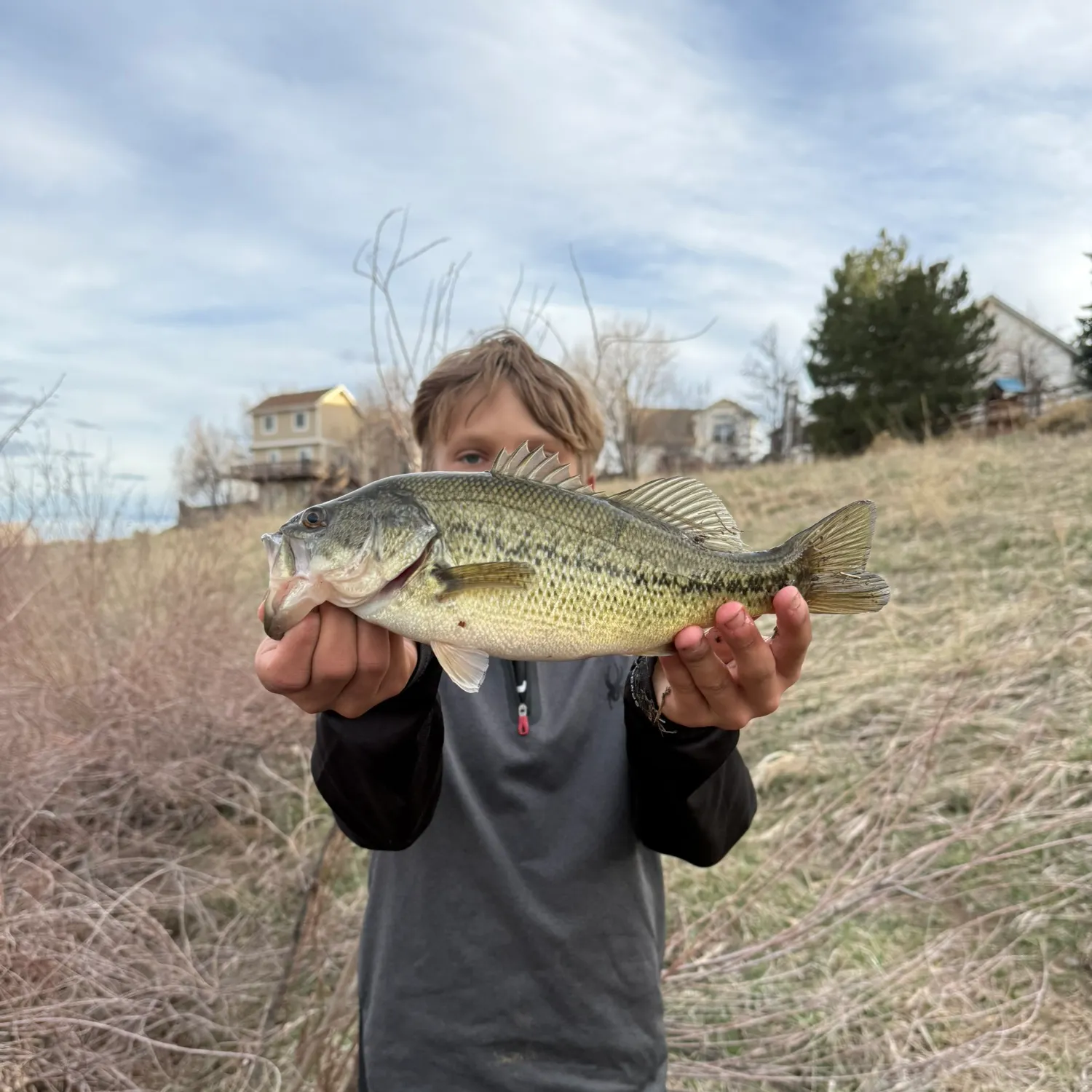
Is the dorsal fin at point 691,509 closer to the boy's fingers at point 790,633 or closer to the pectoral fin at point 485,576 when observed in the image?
the boy's fingers at point 790,633

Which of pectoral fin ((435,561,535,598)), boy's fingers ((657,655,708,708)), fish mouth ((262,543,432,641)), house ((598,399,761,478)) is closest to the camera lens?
fish mouth ((262,543,432,641))

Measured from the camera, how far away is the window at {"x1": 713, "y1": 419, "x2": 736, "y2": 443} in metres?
60.3

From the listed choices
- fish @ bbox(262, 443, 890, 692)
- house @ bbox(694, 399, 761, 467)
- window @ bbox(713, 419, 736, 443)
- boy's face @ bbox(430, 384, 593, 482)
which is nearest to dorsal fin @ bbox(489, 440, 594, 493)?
fish @ bbox(262, 443, 890, 692)

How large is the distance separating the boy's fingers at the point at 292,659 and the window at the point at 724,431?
5990 centimetres

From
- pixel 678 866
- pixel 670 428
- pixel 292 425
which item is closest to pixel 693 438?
pixel 670 428

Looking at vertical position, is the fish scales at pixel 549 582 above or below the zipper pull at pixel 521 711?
above

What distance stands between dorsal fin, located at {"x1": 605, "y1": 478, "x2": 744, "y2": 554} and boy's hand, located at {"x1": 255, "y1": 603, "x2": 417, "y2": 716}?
708 millimetres

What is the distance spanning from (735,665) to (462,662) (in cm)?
65

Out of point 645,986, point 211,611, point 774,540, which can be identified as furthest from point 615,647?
point 774,540

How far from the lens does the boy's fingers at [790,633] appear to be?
5.64ft

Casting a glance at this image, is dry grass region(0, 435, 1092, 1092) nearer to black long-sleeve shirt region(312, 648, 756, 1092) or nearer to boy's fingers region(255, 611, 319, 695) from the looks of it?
black long-sleeve shirt region(312, 648, 756, 1092)

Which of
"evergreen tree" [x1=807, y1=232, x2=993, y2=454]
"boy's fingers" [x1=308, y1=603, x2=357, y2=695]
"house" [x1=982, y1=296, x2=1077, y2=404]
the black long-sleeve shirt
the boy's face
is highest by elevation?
"house" [x1=982, y1=296, x2=1077, y2=404]

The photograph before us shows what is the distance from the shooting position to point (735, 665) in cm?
188

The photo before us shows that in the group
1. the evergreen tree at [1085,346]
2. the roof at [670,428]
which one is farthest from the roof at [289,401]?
the evergreen tree at [1085,346]
